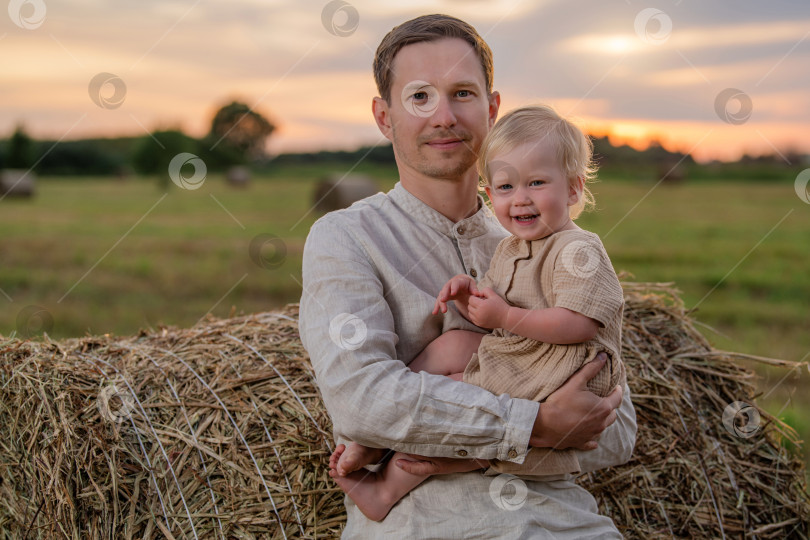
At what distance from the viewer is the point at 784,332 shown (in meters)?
7.81

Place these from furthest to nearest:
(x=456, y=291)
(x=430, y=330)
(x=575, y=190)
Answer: (x=430, y=330)
(x=575, y=190)
(x=456, y=291)

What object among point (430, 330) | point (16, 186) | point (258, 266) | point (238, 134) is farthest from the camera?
point (238, 134)

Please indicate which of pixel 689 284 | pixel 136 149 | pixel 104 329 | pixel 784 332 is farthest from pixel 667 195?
pixel 136 149

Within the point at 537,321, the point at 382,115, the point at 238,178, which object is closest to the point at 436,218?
the point at 382,115

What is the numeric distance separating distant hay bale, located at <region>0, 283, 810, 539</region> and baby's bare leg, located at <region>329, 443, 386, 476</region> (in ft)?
1.53

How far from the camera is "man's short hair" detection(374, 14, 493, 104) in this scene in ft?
9.49

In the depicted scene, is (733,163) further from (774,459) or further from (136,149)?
(136,149)

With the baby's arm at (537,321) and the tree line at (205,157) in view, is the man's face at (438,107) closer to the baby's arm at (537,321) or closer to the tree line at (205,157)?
the baby's arm at (537,321)

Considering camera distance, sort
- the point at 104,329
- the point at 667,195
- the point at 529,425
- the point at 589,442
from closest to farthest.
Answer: the point at 529,425 → the point at 589,442 → the point at 104,329 → the point at 667,195

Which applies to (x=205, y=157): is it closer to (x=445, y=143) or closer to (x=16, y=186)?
(x=16, y=186)

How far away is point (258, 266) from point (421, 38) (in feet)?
28.3

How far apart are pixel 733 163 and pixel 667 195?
7867 millimetres

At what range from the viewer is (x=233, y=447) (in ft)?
9.91

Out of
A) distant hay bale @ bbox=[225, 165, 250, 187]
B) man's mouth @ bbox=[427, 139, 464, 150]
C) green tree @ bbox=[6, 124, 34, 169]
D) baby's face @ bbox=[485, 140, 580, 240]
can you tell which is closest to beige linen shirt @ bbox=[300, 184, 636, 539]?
man's mouth @ bbox=[427, 139, 464, 150]
